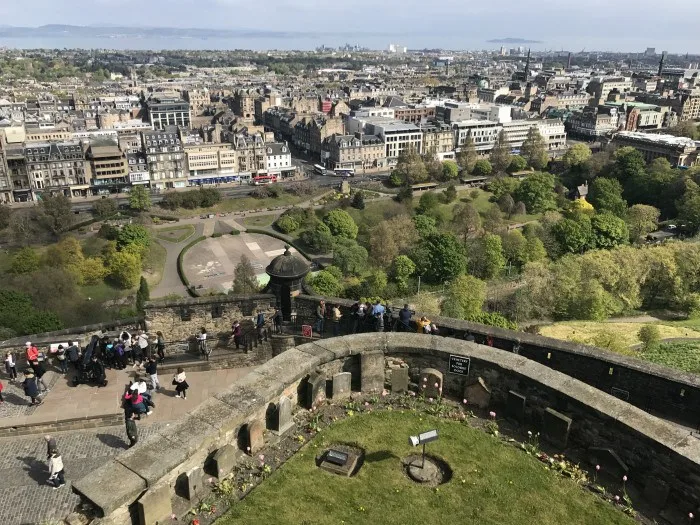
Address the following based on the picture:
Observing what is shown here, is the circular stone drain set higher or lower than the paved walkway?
higher

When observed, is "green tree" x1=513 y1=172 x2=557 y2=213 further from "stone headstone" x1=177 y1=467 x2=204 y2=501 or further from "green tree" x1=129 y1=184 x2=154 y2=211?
"stone headstone" x1=177 y1=467 x2=204 y2=501

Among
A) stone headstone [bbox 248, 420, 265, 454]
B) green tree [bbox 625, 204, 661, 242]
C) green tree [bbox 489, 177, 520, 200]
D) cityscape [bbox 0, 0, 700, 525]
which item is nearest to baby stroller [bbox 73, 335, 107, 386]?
cityscape [bbox 0, 0, 700, 525]

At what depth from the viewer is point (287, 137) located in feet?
476

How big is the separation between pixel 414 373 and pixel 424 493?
2.80 m

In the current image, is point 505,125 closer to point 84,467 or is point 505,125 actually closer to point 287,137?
point 287,137

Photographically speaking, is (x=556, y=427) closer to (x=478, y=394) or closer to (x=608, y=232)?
(x=478, y=394)

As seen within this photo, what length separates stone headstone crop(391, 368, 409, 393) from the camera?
10430 millimetres

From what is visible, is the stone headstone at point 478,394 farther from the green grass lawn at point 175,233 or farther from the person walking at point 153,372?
the green grass lawn at point 175,233

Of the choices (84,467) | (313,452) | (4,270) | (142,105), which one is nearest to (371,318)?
(313,452)

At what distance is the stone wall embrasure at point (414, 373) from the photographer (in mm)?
7387

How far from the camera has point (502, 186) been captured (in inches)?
3784

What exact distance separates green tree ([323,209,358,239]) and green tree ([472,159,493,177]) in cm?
4322

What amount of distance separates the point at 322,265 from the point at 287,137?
269 feet

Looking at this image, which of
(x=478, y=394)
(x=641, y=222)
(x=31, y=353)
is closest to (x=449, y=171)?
(x=641, y=222)
